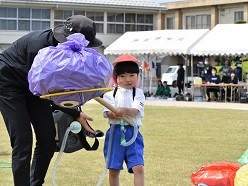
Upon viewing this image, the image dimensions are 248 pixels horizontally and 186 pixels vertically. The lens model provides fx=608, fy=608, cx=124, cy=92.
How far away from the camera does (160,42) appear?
2739 cm

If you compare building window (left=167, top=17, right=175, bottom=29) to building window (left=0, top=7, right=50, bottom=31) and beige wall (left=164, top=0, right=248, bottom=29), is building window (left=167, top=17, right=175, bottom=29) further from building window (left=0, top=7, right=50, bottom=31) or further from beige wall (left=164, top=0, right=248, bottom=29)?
building window (left=0, top=7, right=50, bottom=31)

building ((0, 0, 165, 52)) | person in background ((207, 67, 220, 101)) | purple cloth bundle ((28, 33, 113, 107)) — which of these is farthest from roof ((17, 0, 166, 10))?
purple cloth bundle ((28, 33, 113, 107))

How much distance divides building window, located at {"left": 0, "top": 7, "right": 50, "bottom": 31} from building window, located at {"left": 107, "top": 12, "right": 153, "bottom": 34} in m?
4.82

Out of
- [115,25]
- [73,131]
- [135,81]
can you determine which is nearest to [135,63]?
[135,81]

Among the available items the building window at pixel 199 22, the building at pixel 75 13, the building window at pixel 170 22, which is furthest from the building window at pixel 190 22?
the building at pixel 75 13

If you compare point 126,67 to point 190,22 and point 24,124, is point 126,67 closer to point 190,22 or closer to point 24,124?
point 24,124

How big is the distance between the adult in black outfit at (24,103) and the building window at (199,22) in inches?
1820

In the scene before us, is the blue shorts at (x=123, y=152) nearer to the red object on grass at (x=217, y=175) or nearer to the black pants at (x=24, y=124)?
the black pants at (x=24, y=124)

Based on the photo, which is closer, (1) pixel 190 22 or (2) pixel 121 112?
(2) pixel 121 112

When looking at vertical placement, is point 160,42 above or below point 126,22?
below

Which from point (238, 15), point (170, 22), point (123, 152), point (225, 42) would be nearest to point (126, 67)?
point (123, 152)

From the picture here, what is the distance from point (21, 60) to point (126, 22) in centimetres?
3839

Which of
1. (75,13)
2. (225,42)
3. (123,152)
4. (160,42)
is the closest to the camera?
(123,152)

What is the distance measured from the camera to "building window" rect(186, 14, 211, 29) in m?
51.8
